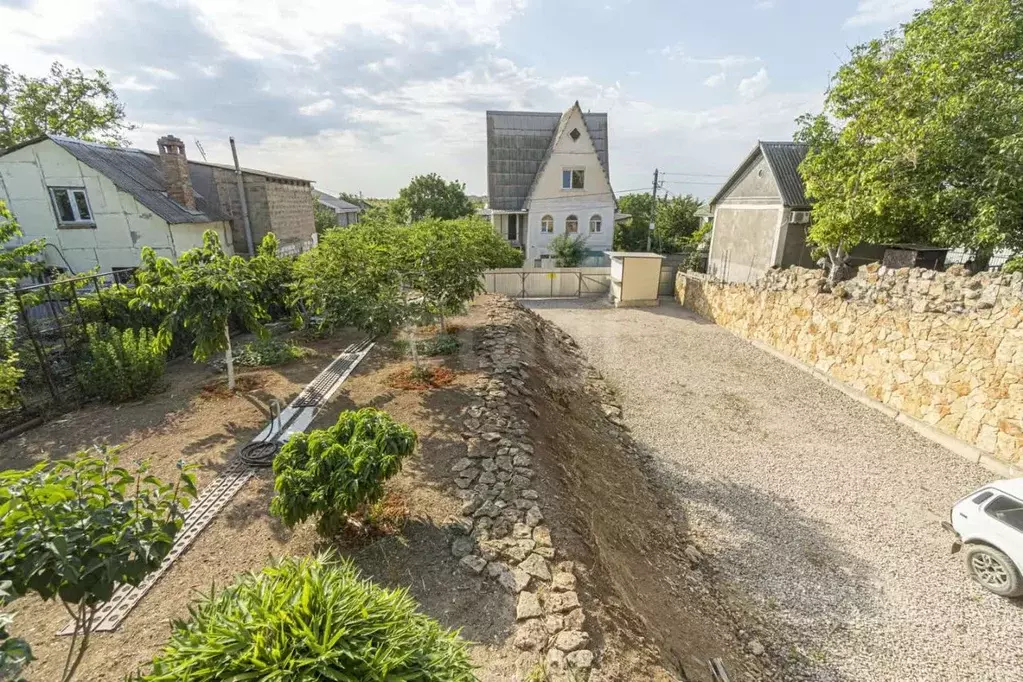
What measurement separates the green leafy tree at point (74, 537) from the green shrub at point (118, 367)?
25.6ft

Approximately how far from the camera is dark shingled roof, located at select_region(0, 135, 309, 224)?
15.3 metres

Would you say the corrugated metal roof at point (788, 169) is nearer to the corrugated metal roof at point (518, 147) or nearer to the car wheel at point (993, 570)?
the corrugated metal roof at point (518, 147)

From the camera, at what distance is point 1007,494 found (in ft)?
21.5

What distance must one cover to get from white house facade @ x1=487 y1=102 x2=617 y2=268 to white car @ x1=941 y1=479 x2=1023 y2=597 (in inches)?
890

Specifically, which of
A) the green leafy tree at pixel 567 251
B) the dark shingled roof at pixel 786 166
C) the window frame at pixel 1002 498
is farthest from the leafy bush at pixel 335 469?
the green leafy tree at pixel 567 251

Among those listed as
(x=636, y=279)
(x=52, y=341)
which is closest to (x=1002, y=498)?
(x=636, y=279)

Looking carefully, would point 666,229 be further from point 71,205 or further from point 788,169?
point 71,205

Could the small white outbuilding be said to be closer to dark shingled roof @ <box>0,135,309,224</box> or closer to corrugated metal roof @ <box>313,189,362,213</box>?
dark shingled roof @ <box>0,135,309,224</box>

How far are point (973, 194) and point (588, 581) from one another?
48.7 ft

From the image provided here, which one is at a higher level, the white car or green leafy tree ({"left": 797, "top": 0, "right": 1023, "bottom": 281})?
green leafy tree ({"left": 797, "top": 0, "right": 1023, "bottom": 281})

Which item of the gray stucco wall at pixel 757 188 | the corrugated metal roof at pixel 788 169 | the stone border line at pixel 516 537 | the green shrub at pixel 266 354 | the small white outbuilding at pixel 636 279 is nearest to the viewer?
the stone border line at pixel 516 537

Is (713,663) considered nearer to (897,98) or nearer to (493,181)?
Result: (897,98)

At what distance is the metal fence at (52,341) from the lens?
819cm

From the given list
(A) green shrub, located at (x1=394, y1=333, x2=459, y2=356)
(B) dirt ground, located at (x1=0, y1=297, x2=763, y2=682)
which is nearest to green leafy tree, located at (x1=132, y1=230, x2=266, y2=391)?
(B) dirt ground, located at (x1=0, y1=297, x2=763, y2=682)
